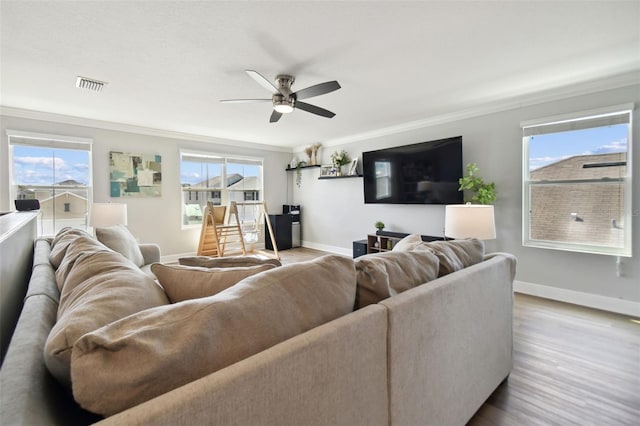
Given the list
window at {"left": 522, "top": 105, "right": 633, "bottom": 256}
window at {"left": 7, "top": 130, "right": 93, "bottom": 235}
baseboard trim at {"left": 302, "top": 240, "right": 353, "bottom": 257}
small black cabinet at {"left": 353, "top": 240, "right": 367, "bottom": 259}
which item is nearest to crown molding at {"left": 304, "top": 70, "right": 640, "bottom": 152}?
window at {"left": 522, "top": 105, "right": 633, "bottom": 256}

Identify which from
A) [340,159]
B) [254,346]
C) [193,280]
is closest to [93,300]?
[193,280]

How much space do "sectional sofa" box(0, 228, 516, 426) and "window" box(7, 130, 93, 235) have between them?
3.56m

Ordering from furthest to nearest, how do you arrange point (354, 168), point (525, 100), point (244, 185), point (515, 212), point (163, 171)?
point (244, 185) < point (354, 168) < point (163, 171) < point (515, 212) < point (525, 100)

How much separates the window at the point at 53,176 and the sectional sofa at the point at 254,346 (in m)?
3.56

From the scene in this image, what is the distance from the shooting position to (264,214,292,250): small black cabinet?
20.1ft

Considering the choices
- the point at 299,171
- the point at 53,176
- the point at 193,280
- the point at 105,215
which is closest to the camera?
the point at 193,280

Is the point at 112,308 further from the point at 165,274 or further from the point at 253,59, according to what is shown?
the point at 253,59

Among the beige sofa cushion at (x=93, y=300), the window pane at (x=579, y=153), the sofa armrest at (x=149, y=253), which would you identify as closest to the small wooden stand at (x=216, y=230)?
the sofa armrest at (x=149, y=253)

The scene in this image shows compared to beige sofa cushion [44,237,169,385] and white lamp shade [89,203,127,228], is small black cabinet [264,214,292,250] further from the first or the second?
beige sofa cushion [44,237,169,385]

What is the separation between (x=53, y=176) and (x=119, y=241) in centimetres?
267

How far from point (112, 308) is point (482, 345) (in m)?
1.61

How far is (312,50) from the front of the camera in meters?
2.31

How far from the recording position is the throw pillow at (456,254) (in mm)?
1437

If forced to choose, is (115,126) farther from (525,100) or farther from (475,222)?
(525,100)
